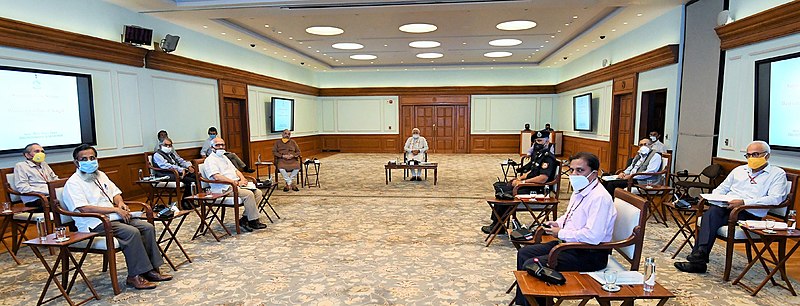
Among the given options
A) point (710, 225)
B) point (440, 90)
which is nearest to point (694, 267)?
point (710, 225)

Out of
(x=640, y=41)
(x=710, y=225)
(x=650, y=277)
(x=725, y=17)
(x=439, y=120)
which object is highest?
(x=640, y=41)

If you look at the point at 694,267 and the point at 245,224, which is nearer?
the point at 694,267

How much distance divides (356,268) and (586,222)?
2164 millimetres

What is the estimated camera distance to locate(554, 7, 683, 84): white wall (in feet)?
23.2

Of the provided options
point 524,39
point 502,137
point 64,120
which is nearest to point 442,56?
point 524,39

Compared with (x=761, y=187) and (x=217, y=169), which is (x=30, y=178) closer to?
(x=217, y=169)

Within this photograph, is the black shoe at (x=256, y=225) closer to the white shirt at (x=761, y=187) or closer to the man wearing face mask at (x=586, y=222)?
the man wearing face mask at (x=586, y=222)

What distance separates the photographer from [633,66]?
8.45 metres

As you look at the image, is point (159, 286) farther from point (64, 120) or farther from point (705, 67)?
point (705, 67)

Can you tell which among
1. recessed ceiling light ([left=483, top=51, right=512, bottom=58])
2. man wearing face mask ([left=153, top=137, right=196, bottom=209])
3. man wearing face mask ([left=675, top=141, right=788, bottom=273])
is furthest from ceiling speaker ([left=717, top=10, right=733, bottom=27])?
man wearing face mask ([left=153, top=137, right=196, bottom=209])

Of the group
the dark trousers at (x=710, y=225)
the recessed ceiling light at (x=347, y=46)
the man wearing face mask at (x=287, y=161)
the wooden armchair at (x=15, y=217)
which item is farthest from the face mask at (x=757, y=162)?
the recessed ceiling light at (x=347, y=46)

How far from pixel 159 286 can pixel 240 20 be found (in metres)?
5.99

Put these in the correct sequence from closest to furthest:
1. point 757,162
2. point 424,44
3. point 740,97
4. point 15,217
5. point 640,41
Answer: point 757,162
point 15,217
point 740,97
point 640,41
point 424,44

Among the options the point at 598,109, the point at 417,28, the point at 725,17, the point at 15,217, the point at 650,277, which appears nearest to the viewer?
the point at 650,277
